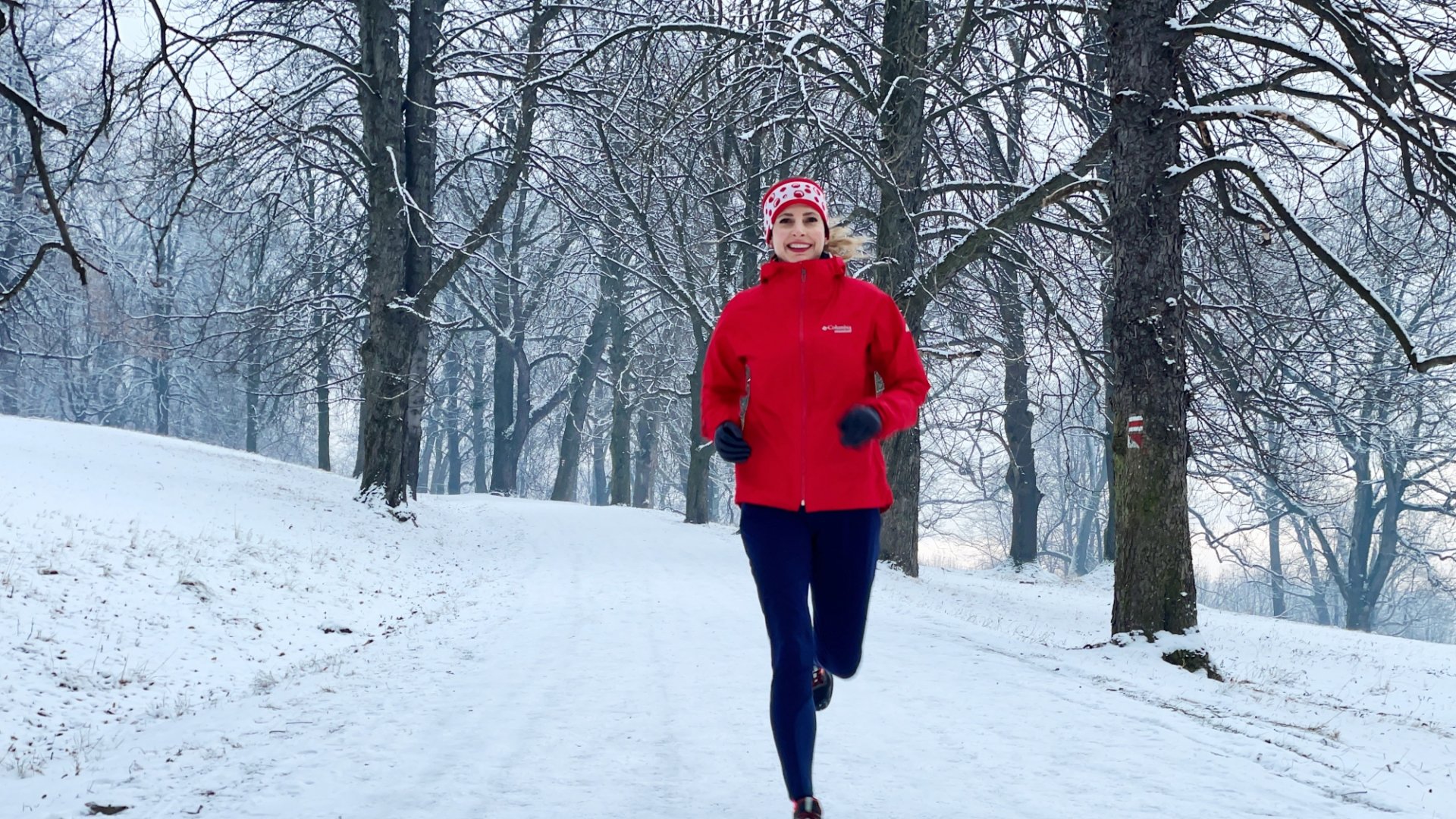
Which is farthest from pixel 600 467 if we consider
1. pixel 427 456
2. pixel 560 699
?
pixel 560 699

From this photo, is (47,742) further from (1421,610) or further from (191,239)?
(1421,610)

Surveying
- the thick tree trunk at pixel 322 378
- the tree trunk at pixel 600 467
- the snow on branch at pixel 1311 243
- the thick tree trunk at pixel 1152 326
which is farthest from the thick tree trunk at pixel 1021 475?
→ the tree trunk at pixel 600 467

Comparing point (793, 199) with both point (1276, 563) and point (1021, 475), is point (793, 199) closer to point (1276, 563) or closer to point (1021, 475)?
point (1021, 475)

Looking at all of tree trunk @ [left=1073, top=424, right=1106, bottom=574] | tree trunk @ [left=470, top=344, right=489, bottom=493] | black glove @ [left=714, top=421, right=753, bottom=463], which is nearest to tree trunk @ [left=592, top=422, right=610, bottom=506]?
tree trunk @ [left=470, top=344, right=489, bottom=493]

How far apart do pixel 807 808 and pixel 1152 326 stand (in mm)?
5704

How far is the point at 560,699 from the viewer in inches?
204

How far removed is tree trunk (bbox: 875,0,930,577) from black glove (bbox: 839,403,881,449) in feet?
19.3

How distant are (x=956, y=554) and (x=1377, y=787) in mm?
53993

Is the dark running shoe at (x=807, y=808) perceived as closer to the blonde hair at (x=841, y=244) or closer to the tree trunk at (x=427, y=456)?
the blonde hair at (x=841, y=244)

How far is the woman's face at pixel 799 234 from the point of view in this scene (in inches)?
133

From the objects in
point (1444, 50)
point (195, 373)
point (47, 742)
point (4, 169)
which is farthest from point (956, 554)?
point (47, 742)

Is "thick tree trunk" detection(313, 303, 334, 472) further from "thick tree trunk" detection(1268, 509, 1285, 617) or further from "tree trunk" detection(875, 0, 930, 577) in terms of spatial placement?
"thick tree trunk" detection(1268, 509, 1285, 617)

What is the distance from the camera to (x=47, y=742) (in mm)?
4895

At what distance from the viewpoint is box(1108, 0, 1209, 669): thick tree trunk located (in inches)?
299
